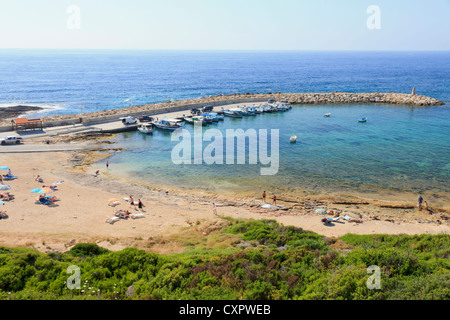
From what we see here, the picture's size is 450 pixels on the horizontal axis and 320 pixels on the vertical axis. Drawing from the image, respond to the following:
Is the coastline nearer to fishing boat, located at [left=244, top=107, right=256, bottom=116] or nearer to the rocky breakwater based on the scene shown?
fishing boat, located at [left=244, top=107, right=256, bottom=116]

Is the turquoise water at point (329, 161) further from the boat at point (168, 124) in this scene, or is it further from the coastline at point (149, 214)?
the coastline at point (149, 214)

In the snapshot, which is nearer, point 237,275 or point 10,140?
point 237,275

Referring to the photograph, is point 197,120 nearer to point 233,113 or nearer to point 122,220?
point 233,113

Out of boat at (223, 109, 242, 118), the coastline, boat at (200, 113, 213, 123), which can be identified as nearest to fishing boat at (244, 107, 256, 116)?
boat at (223, 109, 242, 118)

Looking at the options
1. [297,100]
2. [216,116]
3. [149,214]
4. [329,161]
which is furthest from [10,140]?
[297,100]

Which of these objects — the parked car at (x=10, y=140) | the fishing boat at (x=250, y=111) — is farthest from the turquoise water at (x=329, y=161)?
the parked car at (x=10, y=140)
